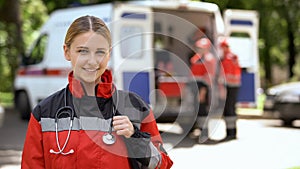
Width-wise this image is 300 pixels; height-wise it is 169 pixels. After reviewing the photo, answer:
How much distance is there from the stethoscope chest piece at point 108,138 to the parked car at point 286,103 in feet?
35.0

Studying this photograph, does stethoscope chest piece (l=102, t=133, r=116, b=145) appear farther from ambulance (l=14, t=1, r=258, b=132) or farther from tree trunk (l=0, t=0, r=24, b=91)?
tree trunk (l=0, t=0, r=24, b=91)

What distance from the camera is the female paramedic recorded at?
2303 millimetres

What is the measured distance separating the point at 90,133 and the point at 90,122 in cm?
4

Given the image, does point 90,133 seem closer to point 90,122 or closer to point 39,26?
point 90,122

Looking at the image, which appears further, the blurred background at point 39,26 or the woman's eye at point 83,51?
the blurred background at point 39,26

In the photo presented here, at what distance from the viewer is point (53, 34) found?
1245 centimetres

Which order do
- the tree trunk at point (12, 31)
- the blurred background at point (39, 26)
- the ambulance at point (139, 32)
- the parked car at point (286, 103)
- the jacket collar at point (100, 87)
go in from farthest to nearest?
the blurred background at point (39, 26) < the tree trunk at point (12, 31) < the parked car at point (286, 103) < the ambulance at point (139, 32) < the jacket collar at point (100, 87)

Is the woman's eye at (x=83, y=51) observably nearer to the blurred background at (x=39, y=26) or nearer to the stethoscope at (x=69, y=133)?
the stethoscope at (x=69, y=133)

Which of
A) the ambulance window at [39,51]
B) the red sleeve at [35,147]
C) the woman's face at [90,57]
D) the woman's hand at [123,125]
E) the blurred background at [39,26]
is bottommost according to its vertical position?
the blurred background at [39,26]

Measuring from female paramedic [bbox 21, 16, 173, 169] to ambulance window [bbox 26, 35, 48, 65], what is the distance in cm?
1048

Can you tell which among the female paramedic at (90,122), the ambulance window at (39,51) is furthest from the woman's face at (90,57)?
the ambulance window at (39,51)

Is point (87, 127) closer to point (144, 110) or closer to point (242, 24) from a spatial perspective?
point (144, 110)

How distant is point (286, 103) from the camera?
12.9 m

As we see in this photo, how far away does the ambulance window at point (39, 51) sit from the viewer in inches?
504
